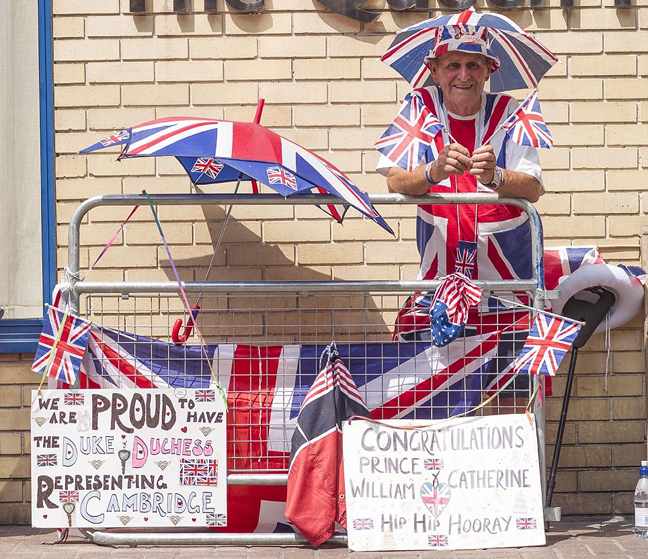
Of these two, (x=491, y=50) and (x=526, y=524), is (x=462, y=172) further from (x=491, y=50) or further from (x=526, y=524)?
(x=526, y=524)

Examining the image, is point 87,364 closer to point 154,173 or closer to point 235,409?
point 235,409

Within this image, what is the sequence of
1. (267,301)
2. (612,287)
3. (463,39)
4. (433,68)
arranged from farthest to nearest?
(267,301) < (612,287) < (433,68) < (463,39)

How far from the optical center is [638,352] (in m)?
5.54

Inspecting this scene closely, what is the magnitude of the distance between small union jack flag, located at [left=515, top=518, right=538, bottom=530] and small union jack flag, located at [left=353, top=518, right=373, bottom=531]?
652 mm

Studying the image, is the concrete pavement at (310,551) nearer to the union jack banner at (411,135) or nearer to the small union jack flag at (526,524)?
the small union jack flag at (526,524)

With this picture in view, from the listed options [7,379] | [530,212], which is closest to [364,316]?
[530,212]

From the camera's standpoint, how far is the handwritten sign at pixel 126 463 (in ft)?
14.9

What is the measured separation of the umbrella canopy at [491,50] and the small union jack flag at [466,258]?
859 millimetres

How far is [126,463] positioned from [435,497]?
1.40 meters

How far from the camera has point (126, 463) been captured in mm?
4535

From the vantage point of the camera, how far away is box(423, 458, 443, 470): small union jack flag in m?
4.52

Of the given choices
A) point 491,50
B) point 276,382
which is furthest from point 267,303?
point 491,50

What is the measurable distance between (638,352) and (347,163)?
191cm

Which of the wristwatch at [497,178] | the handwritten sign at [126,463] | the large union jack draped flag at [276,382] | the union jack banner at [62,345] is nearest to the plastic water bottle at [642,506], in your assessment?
the large union jack draped flag at [276,382]
